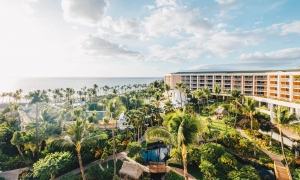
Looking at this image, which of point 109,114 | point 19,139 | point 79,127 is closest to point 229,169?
point 109,114

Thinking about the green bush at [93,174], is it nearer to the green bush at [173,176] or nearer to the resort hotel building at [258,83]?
the green bush at [173,176]

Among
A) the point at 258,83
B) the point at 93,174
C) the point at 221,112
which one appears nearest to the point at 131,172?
the point at 93,174

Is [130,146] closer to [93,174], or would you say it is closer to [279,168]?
[93,174]

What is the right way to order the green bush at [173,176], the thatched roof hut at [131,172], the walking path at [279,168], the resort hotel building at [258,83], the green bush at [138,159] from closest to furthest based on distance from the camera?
the green bush at [173,176]
the thatched roof hut at [131,172]
the walking path at [279,168]
the green bush at [138,159]
the resort hotel building at [258,83]

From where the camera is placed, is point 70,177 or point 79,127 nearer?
point 79,127

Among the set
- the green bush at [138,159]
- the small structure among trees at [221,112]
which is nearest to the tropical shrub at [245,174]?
the green bush at [138,159]

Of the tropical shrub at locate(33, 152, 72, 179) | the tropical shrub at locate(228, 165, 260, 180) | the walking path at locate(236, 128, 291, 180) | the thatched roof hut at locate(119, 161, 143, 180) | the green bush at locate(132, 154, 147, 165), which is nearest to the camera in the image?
the tropical shrub at locate(33, 152, 72, 179)

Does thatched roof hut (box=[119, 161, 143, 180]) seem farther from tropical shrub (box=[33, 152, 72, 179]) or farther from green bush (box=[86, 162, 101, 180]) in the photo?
tropical shrub (box=[33, 152, 72, 179])

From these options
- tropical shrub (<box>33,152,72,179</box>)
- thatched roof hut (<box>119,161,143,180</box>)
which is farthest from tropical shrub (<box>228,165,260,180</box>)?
tropical shrub (<box>33,152,72,179</box>)

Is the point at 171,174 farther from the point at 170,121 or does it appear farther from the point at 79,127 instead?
the point at 79,127
